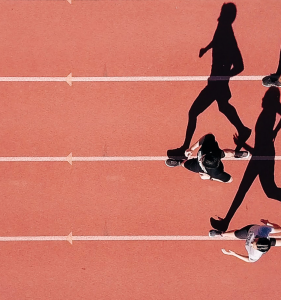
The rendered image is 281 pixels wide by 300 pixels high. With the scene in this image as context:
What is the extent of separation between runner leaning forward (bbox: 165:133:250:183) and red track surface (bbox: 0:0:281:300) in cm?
31

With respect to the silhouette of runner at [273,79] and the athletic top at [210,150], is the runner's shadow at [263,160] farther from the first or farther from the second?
the athletic top at [210,150]

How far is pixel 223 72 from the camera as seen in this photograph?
19.4 ft

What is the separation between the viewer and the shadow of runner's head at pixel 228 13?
19.2 feet

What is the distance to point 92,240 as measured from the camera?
6.02 metres

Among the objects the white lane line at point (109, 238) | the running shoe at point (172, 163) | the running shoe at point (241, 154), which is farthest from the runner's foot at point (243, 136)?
the white lane line at point (109, 238)

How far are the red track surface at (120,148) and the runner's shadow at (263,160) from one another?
137 mm

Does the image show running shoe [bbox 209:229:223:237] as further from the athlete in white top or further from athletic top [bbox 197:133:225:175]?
athletic top [bbox 197:133:225:175]

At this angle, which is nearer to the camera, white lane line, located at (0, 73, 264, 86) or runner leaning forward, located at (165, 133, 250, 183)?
runner leaning forward, located at (165, 133, 250, 183)

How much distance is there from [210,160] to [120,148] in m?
2.12

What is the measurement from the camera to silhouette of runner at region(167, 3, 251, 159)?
5887 mm
